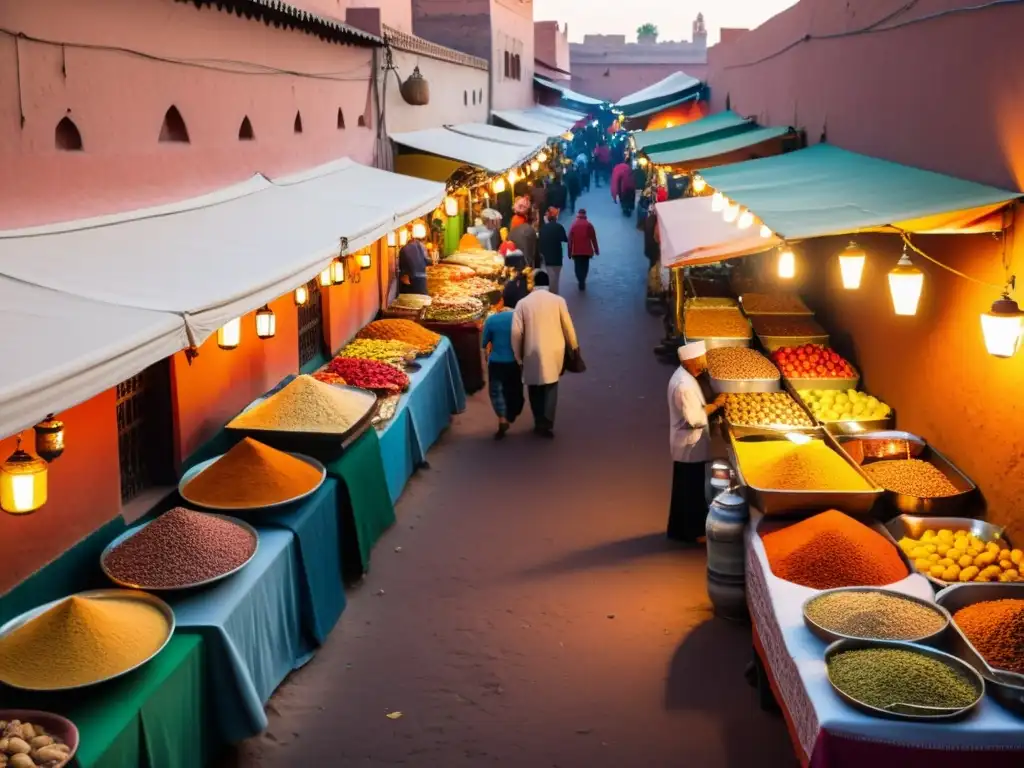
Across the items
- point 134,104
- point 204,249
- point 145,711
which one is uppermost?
point 134,104

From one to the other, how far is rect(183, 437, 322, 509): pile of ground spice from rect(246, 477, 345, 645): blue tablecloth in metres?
0.10

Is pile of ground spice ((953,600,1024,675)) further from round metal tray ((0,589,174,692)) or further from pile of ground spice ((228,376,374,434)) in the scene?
pile of ground spice ((228,376,374,434))

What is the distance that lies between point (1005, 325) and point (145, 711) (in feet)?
15.0

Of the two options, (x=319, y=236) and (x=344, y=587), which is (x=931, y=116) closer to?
(x=319, y=236)

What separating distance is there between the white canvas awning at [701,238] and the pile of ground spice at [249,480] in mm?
4005

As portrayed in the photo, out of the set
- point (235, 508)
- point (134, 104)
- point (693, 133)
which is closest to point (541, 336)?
point (235, 508)

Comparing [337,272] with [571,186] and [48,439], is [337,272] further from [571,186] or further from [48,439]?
[571,186]

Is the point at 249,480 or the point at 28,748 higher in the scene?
the point at 249,480

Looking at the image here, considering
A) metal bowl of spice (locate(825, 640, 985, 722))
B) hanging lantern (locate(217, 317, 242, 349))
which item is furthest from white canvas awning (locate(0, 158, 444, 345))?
metal bowl of spice (locate(825, 640, 985, 722))

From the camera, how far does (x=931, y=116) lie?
24.9ft

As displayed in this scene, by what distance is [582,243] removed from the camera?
19453 millimetres

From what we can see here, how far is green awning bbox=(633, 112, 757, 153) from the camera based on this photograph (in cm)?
1720

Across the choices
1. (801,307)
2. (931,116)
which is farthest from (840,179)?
(801,307)

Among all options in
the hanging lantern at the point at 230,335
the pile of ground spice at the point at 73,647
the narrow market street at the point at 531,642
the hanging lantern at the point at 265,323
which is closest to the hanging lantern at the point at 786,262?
the narrow market street at the point at 531,642
